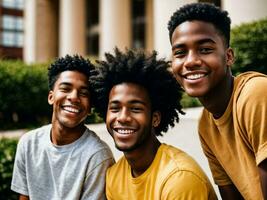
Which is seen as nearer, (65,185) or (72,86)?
(65,185)

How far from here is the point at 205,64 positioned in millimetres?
2400

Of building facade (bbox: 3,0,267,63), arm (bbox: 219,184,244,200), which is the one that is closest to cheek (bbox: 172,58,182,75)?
arm (bbox: 219,184,244,200)

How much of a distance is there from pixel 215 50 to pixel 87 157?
1423mm

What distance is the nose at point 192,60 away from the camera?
2.41m

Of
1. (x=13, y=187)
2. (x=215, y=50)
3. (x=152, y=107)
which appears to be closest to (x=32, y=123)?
(x=13, y=187)

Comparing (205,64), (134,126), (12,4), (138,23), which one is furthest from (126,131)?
(12,4)

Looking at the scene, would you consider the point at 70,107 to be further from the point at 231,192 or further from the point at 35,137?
the point at 231,192

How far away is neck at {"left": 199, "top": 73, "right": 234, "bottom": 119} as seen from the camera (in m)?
2.44

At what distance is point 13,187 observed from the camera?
3467mm

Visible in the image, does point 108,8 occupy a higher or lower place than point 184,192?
higher

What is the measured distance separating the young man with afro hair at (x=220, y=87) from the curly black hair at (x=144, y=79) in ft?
1.49

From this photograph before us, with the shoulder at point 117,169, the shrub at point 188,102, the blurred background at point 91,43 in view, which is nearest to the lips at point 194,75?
the shoulder at point 117,169

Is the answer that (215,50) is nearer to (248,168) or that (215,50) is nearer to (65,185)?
(248,168)

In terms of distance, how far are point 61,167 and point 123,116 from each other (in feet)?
2.81
